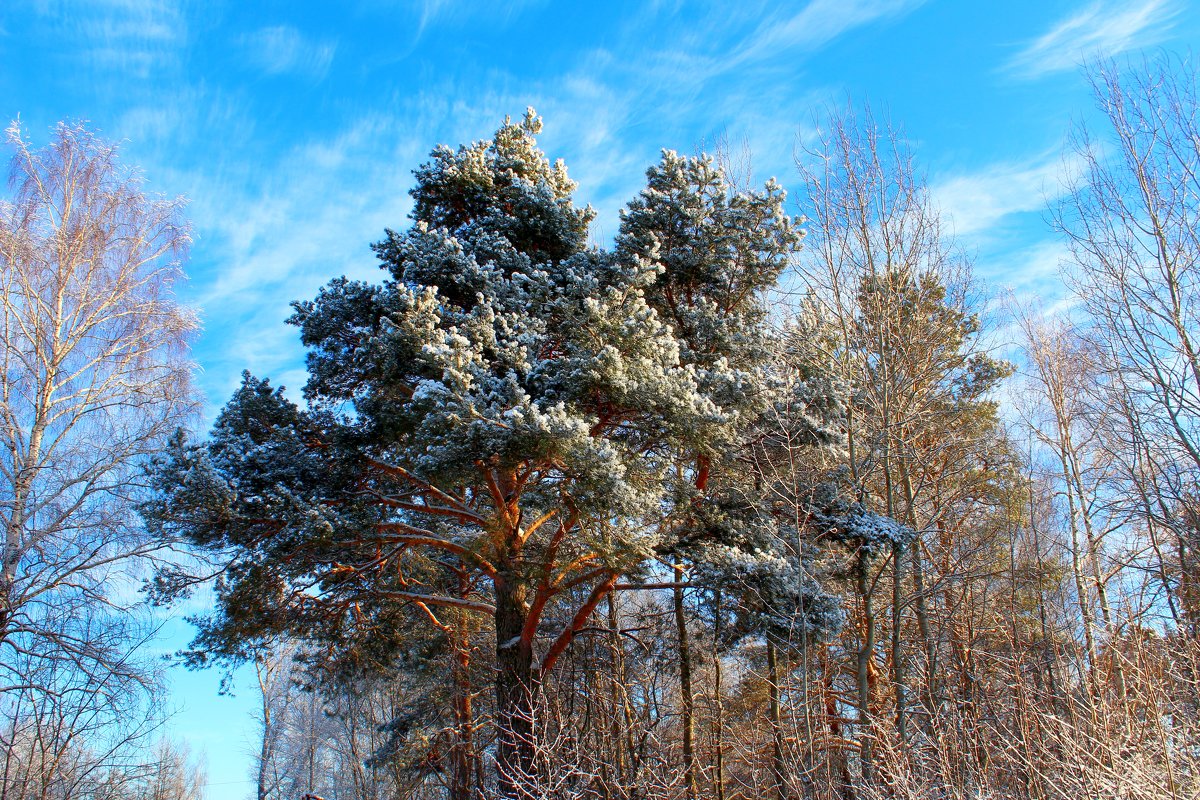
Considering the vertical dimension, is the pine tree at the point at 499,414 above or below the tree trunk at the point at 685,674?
above

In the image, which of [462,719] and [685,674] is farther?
[462,719]

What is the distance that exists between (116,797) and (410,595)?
458 centimetres

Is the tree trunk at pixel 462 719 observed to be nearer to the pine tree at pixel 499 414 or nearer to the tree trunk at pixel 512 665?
the pine tree at pixel 499 414

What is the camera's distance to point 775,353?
36.4 ft

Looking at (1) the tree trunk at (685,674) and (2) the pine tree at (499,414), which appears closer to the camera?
(2) the pine tree at (499,414)

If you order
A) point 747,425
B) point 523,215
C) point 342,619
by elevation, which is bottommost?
point 342,619

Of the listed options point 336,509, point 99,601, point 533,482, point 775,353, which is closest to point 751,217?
point 775,353

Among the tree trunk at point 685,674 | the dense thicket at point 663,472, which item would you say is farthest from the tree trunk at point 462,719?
the tree trunk at point 685,674

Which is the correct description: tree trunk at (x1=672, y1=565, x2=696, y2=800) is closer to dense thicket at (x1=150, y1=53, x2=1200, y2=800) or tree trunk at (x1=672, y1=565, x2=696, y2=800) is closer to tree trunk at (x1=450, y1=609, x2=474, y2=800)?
dense thicket at (x1=150, y1=53, x2=1200, y2=800)

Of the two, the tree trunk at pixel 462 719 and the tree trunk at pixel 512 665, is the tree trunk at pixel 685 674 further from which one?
the tree trunk at pixel 462 719

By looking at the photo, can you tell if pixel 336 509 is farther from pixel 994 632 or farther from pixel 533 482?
pixel 994 632

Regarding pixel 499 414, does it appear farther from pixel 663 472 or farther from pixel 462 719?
pixel 462 719

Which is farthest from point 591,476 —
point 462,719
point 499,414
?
point 462,719

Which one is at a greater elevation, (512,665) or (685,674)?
(512,665)
